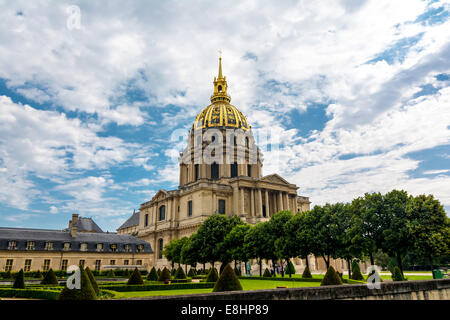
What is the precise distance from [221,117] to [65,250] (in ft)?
156

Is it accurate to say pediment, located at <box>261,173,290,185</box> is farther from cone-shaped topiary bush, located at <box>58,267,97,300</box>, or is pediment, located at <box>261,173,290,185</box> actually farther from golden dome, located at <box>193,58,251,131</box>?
cone-shaped topiary bush, located at <box>58,267,97,300</box>

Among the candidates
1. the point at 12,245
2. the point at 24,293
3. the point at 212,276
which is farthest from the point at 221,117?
the point at 24,293

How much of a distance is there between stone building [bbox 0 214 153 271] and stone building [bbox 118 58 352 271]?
13286 mm

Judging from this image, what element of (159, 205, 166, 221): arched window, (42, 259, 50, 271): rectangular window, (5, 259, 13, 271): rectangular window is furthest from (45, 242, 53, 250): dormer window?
(159, 205, 166, 221): arched window

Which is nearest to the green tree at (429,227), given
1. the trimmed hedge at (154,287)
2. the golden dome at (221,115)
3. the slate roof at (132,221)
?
the trimmed hedge at (154,287)

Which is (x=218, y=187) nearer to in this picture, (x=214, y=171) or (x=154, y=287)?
(x=214, y=171)

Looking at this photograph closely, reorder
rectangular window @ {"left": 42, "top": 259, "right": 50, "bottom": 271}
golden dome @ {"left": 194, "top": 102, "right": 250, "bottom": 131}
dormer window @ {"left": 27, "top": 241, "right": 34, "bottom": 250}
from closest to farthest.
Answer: dormer window @ {"left": 27, "top": 241, "right": 34, "bottom": 250}, rectangular window @ {"left": 42, "top": 259, "right": 50, "bottom": 271}, golden dome @ {"left": 194, "top": 102, "right": 250, "bottom": 131}

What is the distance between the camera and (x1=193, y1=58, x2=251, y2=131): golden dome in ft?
278

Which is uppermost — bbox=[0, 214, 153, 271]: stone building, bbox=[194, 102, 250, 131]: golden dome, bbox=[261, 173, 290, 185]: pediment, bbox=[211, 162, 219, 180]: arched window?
bbox=[194, 102, 250, 131]: golden dome

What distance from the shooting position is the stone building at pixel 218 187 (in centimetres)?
6919

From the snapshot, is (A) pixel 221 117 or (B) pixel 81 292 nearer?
(B) pixel 81 292

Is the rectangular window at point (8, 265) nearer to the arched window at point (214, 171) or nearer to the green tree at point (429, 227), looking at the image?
the arched window at point (214, 171)

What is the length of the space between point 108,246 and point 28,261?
11713 mm

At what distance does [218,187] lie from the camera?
7056cm
